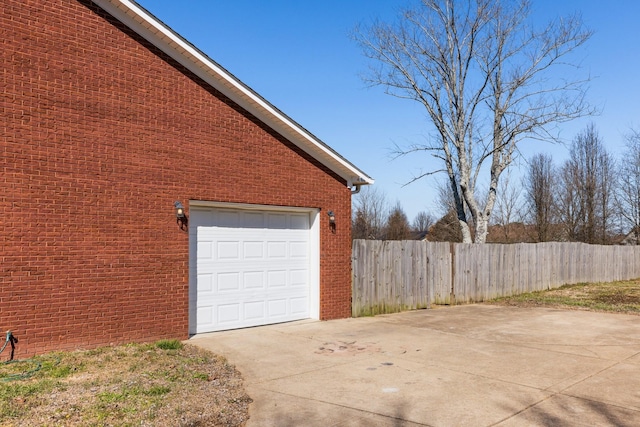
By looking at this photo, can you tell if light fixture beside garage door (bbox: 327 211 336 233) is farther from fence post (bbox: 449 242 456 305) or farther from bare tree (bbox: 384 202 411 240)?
bare tree (bbox: 384 202 411 240)

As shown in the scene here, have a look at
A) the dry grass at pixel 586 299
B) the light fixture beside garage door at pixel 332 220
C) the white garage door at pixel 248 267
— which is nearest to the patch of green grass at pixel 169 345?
the white garage door at pixel 248 267

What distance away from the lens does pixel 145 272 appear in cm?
838

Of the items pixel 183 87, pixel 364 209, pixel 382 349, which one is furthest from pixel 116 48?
pixel 364 209

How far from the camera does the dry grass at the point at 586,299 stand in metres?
14.0

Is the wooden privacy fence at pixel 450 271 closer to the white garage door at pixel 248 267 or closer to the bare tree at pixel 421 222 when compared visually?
the white garage door at pixel 248 267

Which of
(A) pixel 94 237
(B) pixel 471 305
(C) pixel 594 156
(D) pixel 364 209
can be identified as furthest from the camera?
(D) pixel 364 209

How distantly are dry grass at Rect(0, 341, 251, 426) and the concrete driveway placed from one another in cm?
40

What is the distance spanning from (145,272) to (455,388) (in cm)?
528

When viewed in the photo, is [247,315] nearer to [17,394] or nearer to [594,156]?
[17,394]

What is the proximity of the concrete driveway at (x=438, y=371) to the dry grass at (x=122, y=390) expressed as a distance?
0.40 metres

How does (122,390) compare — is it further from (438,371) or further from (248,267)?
(248,267)

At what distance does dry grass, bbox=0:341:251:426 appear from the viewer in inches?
189

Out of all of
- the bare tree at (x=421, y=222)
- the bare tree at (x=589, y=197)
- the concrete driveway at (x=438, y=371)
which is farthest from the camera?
the bare tree at (x=421, y=222)

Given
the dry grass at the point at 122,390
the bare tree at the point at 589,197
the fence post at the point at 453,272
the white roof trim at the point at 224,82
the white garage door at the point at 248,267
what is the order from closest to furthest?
1. the dry grass at the point at 122,390
2. the white roof trim at the point at 224,82
3. the white garage door at the point at 248,267
4. the fence post at the point at 453,272
5. the bare tree at the point at 589,197
